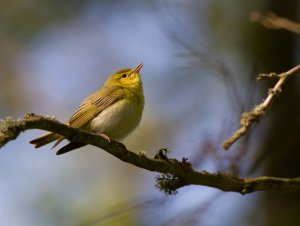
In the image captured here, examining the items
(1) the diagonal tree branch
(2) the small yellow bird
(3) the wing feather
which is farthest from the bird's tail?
(1) the diagonal tree branch

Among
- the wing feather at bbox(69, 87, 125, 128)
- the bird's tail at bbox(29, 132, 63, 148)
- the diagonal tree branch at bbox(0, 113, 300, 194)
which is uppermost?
the wing feather at bbox(69, 87, 125, 128)

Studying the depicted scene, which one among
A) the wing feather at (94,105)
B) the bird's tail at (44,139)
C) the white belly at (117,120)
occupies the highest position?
the wing feather at (94,105)

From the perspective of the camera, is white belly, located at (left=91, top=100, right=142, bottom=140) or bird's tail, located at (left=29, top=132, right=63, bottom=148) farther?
white belly, located at (left=91, top=100, right=142, bottom=140)

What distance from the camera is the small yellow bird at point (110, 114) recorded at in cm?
454

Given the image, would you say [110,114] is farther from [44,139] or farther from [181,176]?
[181,176]

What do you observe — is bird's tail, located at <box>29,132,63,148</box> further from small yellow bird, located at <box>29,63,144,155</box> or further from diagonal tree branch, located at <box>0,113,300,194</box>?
diagonal tree branch, located at <box>0,113,300,194</box>

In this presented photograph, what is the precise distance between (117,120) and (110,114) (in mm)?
94

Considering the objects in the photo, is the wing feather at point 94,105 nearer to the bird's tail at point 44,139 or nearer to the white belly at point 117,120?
the white belly at point 117,120

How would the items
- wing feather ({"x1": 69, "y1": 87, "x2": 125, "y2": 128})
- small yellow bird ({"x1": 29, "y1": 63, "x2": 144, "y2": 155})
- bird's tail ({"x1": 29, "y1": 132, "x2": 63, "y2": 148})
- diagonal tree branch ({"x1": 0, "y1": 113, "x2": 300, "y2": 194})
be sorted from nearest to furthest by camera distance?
diagonal tree branch ({"x1": 0, "y1": 113, "x2": 300, "y2": 194}), bird's tail ({"x1": 29, "y1": 132, "x2": 63, "y2": 148}), small yellow bird ({"x1": 29, "y1": 63, "x2": 144, "y2": 155}), wing feather ({"x1": 69, "y1": 87, "x2": 125, "y2": 128})

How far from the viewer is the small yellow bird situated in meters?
4.54

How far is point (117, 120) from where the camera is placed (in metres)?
4.55

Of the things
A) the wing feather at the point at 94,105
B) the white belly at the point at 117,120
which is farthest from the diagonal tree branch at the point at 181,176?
the wing feather at the point at 94,105

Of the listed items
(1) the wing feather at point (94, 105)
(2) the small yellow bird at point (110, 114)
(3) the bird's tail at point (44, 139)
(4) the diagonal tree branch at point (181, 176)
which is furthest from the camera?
(1) the wing feather at point (94, 105)

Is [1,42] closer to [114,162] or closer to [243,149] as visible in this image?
[114,162]
